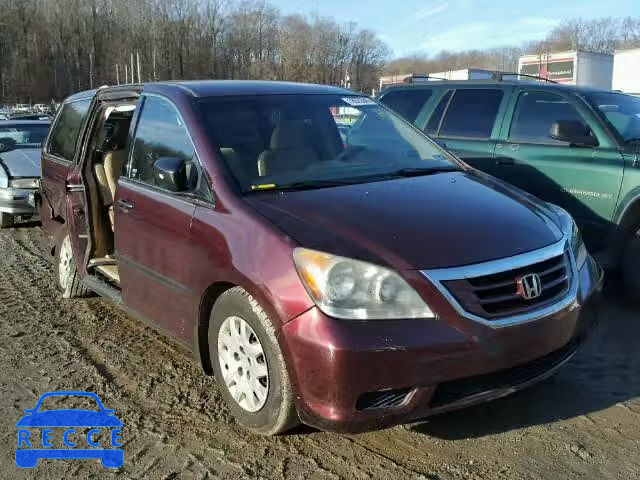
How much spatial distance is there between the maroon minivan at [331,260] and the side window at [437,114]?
2382 mm

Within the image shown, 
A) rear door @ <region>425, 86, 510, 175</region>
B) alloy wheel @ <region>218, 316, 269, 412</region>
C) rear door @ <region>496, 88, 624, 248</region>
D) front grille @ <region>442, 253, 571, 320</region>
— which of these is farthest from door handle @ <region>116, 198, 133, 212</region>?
rear door @ <region>496, 88, 624, 248</region>

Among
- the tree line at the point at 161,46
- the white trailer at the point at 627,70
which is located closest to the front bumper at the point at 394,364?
the white trailer at the point at 627,70

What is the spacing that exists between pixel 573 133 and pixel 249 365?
3.84m

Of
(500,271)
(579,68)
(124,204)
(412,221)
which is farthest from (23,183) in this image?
(579,68)

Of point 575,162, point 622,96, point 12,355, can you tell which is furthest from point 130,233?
point 622,96

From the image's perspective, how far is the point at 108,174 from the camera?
17.5ft

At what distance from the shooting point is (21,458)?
125 inches

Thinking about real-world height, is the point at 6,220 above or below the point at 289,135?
below

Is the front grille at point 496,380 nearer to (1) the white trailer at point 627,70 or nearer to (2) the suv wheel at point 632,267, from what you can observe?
(2) the suv wheel at point 632,267

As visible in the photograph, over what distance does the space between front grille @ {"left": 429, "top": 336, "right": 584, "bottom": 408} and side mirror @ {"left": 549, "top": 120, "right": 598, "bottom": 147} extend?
2.86 meters

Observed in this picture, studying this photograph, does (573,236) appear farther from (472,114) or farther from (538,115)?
(472,114)

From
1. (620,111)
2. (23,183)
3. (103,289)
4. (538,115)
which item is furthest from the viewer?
(23,183)

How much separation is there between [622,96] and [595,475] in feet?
14.5

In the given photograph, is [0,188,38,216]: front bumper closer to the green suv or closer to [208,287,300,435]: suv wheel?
the green suv
